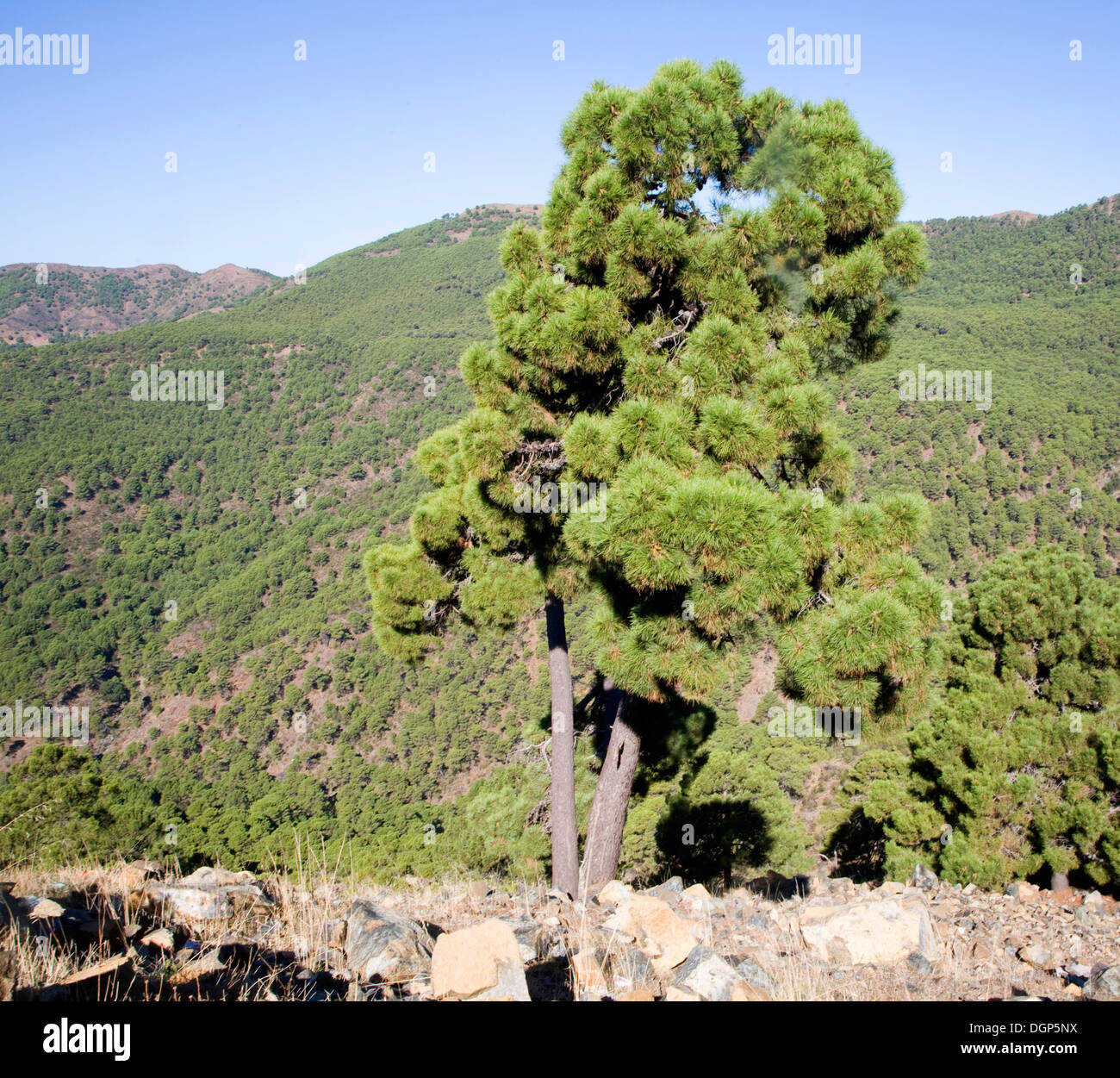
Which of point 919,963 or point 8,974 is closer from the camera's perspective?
point 8,974

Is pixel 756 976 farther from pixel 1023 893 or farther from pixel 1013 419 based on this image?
pixel 1013 419

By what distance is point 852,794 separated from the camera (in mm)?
16047

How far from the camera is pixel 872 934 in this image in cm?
366

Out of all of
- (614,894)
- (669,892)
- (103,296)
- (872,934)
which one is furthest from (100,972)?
(103,296)

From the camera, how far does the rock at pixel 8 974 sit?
91.0 inches

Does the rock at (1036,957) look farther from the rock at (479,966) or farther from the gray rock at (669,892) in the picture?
the rock at (479,966)

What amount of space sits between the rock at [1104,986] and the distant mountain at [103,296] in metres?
155

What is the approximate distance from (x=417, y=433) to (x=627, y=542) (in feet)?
196

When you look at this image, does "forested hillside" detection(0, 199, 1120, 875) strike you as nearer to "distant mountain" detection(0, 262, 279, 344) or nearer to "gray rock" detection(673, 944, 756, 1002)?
"gray rock" detection(673, 944, 756, 1002)

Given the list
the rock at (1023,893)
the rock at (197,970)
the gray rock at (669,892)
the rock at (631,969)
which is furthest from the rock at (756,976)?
the rock at (1023,893)

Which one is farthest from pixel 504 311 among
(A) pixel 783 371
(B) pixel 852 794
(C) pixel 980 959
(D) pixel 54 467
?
(D) pixel 54 467

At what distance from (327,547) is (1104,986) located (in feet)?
174

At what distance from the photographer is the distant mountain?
142 meters
